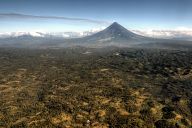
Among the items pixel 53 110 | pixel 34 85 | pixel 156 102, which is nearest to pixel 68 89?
pixel 34 85

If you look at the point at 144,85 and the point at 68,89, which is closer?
the point at 68,89

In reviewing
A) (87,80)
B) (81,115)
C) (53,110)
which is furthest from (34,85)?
(81,115)

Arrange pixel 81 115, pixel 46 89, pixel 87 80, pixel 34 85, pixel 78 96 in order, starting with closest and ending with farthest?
1. pixel 81 115
2. pixel 78 96
3. pixel 46 89
4. pixel 34 85
5. pixel 87 80

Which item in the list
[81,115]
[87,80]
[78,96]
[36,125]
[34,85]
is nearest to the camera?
[36,125]

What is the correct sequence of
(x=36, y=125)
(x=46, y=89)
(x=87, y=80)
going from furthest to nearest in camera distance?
(x=87, y=80) < (x=46, y=89) < (x=36, y=125)

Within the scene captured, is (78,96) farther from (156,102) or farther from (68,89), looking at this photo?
(156,102)

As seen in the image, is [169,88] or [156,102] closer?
[156,102]

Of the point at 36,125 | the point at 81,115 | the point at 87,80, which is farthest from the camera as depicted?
the point at 87,80

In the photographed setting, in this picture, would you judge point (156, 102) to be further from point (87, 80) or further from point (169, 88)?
point (87, 80)
